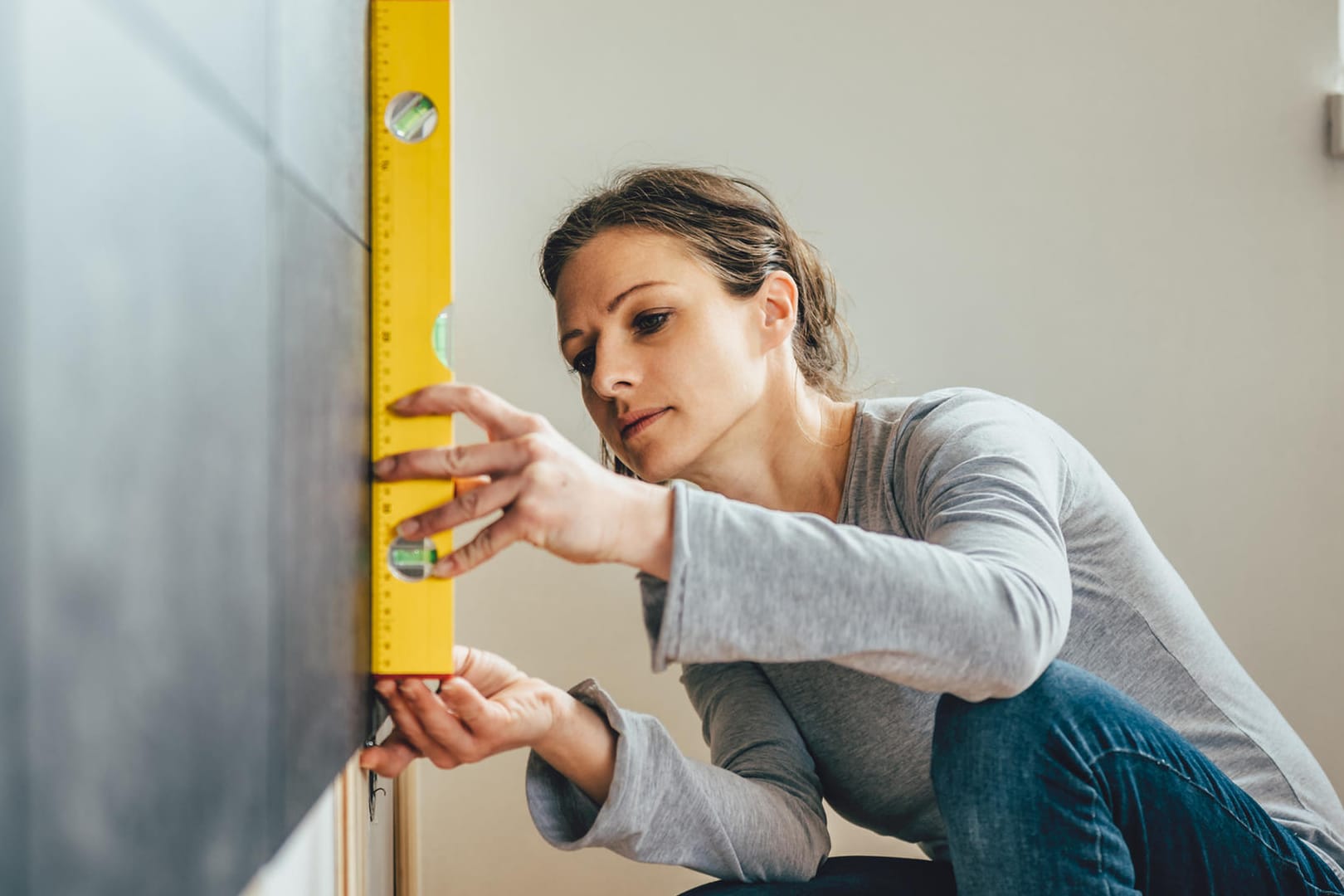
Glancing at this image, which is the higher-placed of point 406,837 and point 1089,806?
point 1089,806

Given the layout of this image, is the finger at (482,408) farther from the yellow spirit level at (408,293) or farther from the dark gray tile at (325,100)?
the dark gray tile at (325,100)

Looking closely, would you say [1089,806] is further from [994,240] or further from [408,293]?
[994,240]

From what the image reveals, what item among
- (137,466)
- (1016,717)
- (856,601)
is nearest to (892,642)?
(856,601)

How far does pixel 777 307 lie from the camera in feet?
→ 3.98

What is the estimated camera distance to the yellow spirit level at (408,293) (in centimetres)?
80

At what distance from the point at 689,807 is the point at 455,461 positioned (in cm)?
42

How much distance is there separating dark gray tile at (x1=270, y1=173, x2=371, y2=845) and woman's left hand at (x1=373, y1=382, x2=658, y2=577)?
74 millimetres

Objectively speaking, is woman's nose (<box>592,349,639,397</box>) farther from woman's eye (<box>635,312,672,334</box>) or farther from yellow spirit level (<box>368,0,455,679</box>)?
yellow spirit level (<box>368,0,455,679</box>)

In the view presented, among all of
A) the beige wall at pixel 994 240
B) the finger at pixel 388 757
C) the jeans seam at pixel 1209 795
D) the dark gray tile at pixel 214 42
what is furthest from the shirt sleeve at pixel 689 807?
the beige wall at pixel 994 240

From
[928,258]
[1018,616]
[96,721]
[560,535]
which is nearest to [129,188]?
[96,721]

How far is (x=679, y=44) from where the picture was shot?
5.90 ft

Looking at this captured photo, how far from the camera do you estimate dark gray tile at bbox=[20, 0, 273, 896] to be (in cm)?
34

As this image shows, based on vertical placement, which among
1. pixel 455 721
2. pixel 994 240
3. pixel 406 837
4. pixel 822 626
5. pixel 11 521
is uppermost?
pixel 994 240

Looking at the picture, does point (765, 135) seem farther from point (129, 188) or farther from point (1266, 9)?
point (129, 188)
